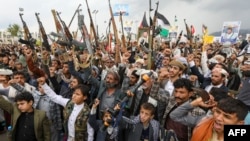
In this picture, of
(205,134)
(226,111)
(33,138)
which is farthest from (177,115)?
(33,138)

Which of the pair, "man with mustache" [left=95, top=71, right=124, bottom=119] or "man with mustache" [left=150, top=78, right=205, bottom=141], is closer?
"man with mustache" [left=150, top=78, right=205, bottom=141]

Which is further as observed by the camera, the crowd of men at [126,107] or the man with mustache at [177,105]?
the man with mustache at [177,105]

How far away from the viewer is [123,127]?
3.85m

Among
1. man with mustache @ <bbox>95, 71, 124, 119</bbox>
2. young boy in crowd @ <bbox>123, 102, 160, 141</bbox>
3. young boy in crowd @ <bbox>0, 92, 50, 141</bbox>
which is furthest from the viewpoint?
man with mustache @ <bbox>95, 71, 124, 119</bbox>

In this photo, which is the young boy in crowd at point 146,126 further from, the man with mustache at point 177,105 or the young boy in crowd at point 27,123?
the young boy in crowd at point 27,123

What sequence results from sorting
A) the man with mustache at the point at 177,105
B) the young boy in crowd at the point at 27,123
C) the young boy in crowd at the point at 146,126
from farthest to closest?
the young boy in crowd at the point at 27,123
the young boy in crowd at the point at 146,126
the man with mustache at the point at 177,105

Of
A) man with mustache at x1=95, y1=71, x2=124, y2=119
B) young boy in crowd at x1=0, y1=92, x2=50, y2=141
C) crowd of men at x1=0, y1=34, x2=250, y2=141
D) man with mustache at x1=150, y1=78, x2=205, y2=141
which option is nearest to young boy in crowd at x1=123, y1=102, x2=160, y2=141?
crowd of men at x1=0, y1=34, x2=250, y2=141

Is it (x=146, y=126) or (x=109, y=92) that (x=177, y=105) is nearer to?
(x=146, y=126)

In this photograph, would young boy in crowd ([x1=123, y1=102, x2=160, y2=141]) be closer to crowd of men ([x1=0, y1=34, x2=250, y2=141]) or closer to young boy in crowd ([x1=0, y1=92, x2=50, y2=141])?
crowd of men ([x1=0, y1=34, x2=250, y2=141])

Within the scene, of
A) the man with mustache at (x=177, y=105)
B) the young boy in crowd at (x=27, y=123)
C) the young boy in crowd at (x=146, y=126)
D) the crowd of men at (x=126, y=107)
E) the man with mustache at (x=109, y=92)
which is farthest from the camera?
the man with mustache at (x=109, y=92)

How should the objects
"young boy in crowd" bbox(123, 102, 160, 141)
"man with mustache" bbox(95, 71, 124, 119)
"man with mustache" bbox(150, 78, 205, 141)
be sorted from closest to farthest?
"man with mustache" bbox(150, 78, 205, 141)
"young boy in crowd" bbox(123, 102, 160, 141)
"man with mustache" bbox(95, 71, 124, 119)

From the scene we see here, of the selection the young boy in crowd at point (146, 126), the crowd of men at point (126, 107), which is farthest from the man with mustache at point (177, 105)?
the young boy in crowd at point (146, 126)

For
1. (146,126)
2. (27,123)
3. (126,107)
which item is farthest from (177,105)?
(27,123)

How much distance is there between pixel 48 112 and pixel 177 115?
2395 millimetres
